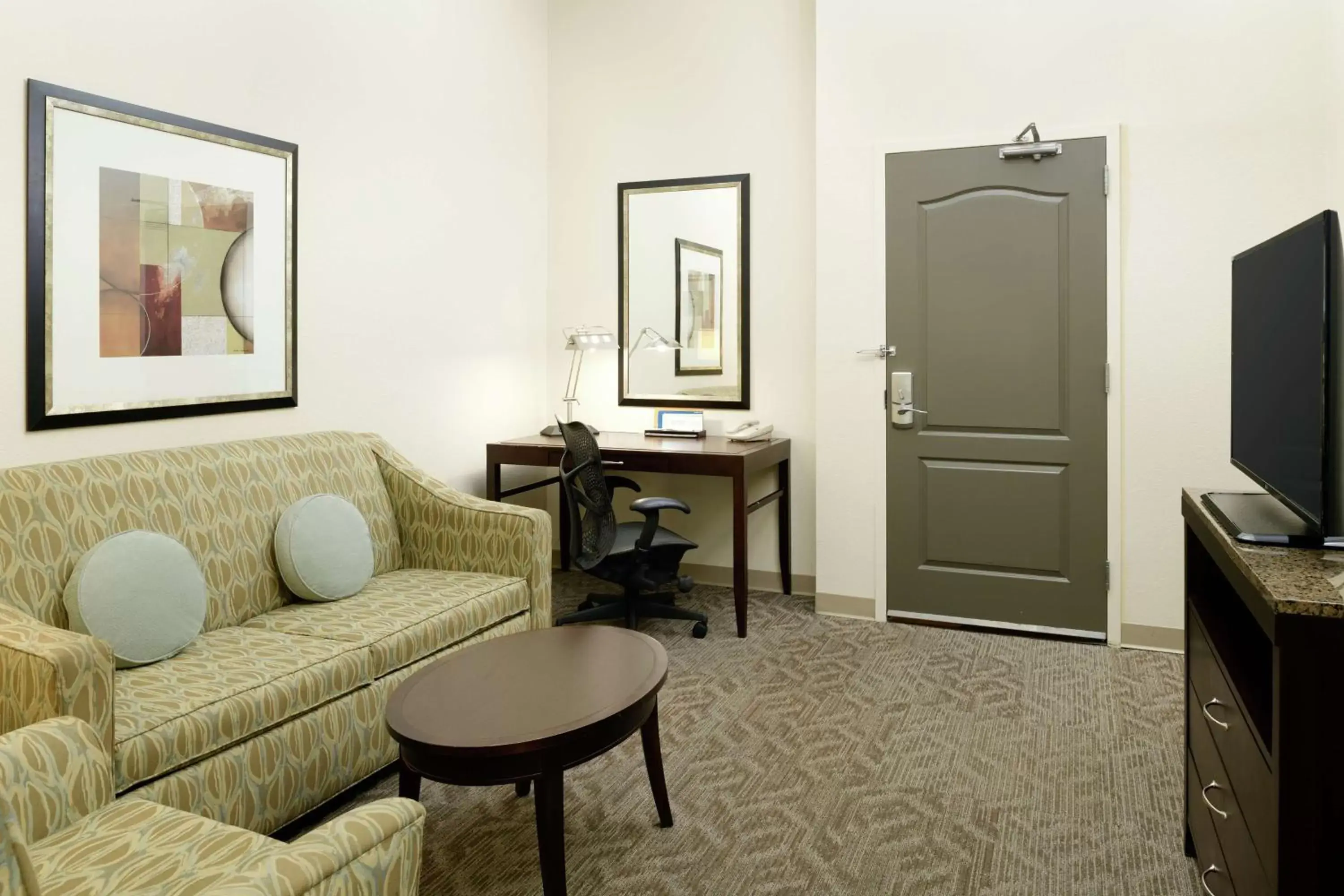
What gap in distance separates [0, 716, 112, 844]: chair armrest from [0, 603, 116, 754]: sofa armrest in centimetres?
12

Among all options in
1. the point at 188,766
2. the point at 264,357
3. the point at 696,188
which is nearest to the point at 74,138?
the point at 264,357

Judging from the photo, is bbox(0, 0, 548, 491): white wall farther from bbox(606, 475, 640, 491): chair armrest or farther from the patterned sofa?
bbox(606, 475, 640, 491): chair armrest

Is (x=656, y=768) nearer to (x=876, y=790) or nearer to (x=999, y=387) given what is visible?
(x=876, y=790)

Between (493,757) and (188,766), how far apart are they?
722 millimetres

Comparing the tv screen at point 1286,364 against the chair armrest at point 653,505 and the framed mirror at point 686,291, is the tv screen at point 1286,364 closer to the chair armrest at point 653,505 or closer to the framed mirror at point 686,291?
the chair armrest at point 653,505

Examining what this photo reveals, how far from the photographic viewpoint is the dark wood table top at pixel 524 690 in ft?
6.14

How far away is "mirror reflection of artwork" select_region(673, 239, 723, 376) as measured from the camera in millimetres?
4605

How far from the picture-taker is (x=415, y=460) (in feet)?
13.2

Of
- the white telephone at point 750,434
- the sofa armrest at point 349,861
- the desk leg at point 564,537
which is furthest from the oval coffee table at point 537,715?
the desk leg at point 564,537

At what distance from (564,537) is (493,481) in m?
0.65

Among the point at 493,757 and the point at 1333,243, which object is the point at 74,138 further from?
the point at 1333,243

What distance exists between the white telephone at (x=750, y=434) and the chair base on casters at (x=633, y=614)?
0.82 metres

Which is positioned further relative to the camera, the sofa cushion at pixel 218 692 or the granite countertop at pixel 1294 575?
the sofa cushion at pixel 218 692

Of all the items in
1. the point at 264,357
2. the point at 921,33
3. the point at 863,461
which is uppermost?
the point at 921,33
